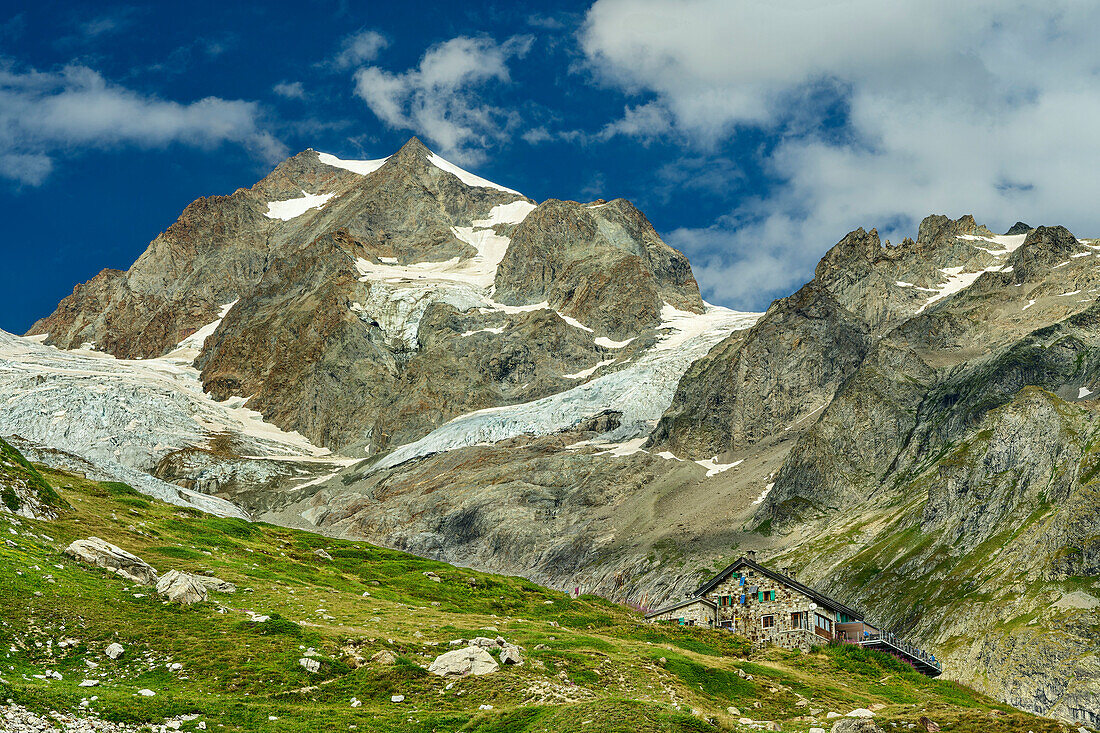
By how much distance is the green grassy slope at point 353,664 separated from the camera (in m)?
32.9

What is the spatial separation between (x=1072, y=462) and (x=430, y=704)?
116 metres

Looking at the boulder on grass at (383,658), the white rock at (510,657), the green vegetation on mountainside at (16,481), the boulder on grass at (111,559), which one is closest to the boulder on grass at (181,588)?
the boulder on grass at (111,559)

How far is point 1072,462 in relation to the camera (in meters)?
127

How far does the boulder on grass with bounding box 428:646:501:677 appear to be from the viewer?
3956 centimetres

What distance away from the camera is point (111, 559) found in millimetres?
46125

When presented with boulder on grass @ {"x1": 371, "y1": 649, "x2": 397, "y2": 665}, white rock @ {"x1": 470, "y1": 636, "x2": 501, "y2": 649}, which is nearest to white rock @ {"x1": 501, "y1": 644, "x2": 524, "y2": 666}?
white rock @ {"x1": 470, "y1": 636, "x2": 501, "y2": 649}

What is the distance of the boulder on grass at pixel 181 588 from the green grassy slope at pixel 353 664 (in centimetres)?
65

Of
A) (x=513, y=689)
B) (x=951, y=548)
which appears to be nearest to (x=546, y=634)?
(x=513, y=689)

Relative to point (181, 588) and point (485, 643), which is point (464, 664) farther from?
point (181, 588)

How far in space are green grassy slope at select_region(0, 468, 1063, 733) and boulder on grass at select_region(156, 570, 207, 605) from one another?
2.12ft

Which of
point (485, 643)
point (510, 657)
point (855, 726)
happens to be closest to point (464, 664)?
point (510, 657)

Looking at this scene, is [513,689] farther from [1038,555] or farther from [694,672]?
[1038,555]

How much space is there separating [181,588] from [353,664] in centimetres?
1059

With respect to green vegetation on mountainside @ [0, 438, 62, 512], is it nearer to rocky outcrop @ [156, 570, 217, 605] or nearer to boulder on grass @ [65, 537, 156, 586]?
boulder on grass @ [65, 537, 156, 586]
